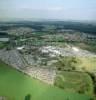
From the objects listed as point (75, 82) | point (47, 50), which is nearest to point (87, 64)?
Result: point (75, 82)

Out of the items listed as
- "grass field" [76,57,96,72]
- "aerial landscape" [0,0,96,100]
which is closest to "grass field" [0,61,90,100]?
"aerial landscape" [0,0,96,100]

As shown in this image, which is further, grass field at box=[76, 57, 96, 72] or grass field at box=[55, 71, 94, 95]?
grass field at box=[76, 57, 96, 72]

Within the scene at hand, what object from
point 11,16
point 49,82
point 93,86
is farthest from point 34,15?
point 93,86

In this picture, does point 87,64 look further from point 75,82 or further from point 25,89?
point 25,89

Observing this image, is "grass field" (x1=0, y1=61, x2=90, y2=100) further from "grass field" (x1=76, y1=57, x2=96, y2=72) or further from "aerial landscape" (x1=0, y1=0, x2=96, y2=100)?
"grass field" (x1=76, y1=57, x2=96, y2=72)

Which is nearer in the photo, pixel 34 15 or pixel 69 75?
pixel 69 75

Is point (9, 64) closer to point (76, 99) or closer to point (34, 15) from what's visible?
point (34, 15)

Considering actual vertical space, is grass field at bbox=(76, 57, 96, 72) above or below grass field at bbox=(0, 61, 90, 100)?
above

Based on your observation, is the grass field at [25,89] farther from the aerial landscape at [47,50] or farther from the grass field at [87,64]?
the grass field at [87,64]
